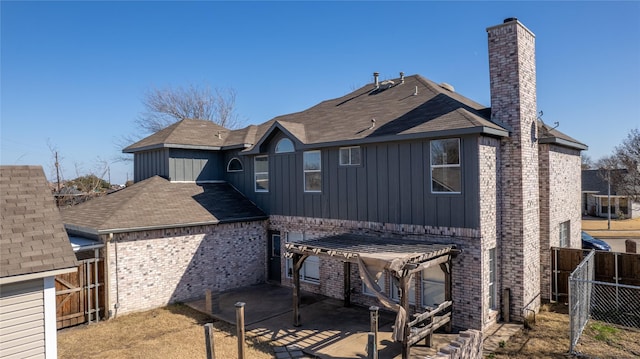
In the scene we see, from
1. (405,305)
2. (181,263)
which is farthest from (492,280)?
(181,263)

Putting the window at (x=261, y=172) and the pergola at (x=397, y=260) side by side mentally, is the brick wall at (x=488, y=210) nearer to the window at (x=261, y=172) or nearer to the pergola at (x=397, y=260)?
the pergola at (x=397, y=260)

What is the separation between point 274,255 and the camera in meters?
14.8

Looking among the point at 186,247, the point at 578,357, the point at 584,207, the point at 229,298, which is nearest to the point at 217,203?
the point at 186,247

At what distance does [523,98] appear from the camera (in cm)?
1044

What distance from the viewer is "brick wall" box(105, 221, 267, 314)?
37.0ft

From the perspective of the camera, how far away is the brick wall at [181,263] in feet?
37.0

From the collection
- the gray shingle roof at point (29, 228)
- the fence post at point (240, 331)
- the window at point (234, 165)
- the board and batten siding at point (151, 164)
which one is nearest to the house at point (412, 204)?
the board and batten siding at point (151, 164)

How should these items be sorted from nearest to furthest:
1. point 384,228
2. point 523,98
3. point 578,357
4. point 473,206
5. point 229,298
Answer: point 578,357 < point 473,206 < point 523,98 < point 384,228 < point 229,298

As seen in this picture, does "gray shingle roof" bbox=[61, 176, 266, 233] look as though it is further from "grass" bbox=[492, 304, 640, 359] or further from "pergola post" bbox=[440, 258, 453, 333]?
"grass" bbox=[492, 304, 640, 359]

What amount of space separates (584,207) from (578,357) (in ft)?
136

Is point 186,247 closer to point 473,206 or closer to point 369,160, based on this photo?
point 369,160

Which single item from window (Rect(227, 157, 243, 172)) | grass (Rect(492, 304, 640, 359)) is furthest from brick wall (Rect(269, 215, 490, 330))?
window (Rect(227, 157, 243, 172))

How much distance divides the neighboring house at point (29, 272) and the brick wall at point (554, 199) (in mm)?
12441

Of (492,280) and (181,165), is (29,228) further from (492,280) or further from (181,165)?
(492,280)
